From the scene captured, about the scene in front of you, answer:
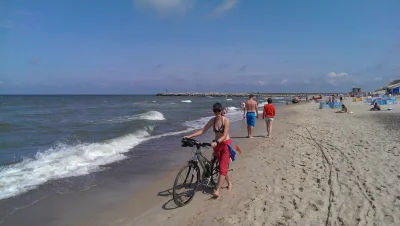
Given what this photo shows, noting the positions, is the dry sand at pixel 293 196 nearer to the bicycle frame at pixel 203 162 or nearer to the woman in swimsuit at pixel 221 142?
the bicycle frame at pixel 203 162

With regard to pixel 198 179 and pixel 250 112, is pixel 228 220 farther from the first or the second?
pixel 250 112

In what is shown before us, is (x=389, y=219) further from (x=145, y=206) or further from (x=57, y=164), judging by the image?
(x=57, y=164)

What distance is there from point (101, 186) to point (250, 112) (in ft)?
22.4

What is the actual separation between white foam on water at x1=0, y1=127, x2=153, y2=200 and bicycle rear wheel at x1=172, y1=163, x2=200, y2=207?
3760 millimetres

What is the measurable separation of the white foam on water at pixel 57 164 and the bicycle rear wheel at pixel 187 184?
3760mm

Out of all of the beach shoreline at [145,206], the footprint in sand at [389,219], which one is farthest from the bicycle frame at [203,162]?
the footprint in sand at [389,219]

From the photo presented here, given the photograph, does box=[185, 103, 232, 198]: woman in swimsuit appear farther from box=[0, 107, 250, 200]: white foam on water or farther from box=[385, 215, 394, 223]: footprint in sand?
box=[0, 107, 250, 200]: white foam on water

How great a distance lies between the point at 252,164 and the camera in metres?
7.76

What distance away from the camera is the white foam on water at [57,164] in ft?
22.5

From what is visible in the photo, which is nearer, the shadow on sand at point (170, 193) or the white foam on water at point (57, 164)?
the shadow on sand at point (170, 193)

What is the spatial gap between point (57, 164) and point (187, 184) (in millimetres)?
5180

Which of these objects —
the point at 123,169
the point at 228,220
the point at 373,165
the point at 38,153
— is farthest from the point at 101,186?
the point at 373,165

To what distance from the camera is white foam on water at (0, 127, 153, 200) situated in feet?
22.5

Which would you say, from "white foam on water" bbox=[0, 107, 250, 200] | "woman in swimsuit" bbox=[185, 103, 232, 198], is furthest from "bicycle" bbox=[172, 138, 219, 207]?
"white foam on water" bbox=[0, 107, 250, 200]
